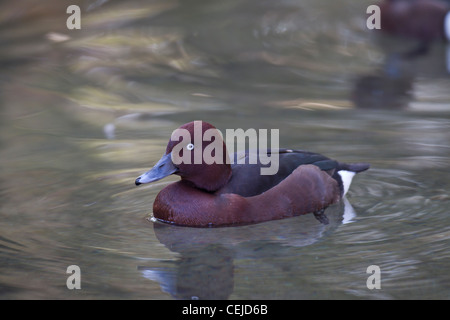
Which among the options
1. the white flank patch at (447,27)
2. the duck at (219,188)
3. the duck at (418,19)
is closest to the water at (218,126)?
the duck at (219,188)

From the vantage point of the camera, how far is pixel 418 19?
11547mm

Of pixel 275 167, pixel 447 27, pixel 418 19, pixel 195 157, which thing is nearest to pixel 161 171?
pixel 195 157

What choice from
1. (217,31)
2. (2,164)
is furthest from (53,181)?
(217,31)

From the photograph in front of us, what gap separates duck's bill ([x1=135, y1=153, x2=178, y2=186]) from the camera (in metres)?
5.80

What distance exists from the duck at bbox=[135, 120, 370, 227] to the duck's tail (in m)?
0.37

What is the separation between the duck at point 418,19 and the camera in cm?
1133

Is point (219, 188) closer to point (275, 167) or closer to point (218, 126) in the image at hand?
point (275, 167)

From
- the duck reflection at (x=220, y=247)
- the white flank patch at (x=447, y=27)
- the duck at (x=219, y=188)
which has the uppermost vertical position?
the white flank patch at (x=447, y=27)

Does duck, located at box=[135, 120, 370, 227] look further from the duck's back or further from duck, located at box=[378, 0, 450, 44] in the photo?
duck, located at box=[378, 0, 450, 44]

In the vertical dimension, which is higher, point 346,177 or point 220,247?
point 346,177

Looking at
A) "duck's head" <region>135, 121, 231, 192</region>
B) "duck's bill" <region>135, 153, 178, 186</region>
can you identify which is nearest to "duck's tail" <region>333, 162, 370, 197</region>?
"duck's head" <region>135, 121, 231, 192</region>

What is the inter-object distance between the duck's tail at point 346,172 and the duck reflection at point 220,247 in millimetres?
252

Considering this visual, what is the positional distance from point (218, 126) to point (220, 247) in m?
2.62

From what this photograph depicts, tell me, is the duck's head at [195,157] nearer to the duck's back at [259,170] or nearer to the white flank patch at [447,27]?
the duck's back at [259,170]
